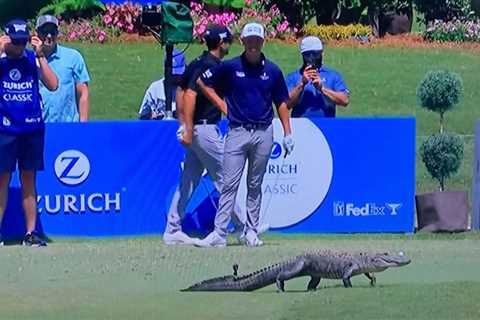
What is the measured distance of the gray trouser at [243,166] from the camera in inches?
513

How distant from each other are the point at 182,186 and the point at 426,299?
419 centimetres

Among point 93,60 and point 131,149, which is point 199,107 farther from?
point 93,60

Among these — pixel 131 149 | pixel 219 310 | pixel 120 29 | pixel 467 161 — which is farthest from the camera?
pixel 120 29

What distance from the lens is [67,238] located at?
1423cm

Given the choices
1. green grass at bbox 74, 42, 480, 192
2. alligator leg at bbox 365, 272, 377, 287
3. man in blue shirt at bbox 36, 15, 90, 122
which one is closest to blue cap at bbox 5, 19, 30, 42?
man in blue shirt at bbox 36, 15, 90, 122

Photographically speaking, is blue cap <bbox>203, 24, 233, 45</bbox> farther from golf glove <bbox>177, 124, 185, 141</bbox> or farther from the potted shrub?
the potted shrub

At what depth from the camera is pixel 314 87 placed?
46.4ft

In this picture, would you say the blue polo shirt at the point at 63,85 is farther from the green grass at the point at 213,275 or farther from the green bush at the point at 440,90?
the green bush at the point at 440,90

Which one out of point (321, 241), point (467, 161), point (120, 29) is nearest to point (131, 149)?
point (321, 241)

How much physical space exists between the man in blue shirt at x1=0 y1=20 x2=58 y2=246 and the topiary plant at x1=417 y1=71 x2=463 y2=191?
14.8 feet

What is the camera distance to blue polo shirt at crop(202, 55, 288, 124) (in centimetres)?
1298

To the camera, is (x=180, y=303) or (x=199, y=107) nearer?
(x=180, y=303)

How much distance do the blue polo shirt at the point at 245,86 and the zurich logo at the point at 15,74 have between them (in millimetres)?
1745

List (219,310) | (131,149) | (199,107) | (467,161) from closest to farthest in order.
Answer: (219,310)
(199,107)
(131,149)
(467,161)
